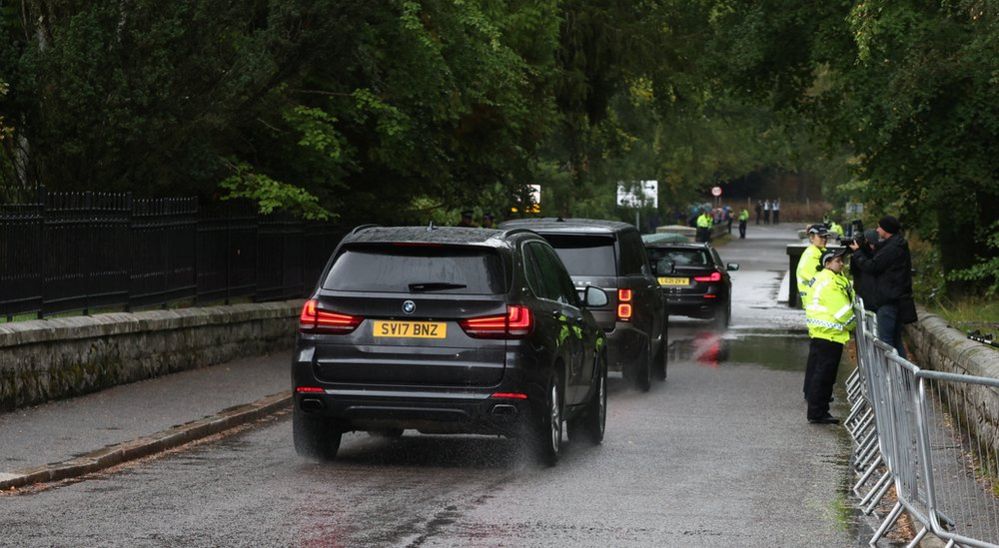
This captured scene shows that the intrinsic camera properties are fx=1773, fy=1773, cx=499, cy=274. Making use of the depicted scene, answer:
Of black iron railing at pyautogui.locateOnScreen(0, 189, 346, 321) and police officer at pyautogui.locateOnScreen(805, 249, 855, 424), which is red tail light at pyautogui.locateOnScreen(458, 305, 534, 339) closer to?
police officer at pyautogui.locateOnScreen(805, 249, 855, 424)

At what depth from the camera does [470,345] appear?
1192 cm

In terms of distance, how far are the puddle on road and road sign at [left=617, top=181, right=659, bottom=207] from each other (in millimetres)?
29645

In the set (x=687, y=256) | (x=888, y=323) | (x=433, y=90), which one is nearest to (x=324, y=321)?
(x=888, y=323)

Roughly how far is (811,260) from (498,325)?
630 cm

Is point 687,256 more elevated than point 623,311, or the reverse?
point 623,311

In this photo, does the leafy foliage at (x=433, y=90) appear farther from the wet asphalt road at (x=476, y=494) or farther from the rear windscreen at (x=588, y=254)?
the wet asphalt road at (x=476, y=494)

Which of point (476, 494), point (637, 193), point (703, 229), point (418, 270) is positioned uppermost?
point (418, 270)

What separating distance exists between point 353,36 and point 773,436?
824cm

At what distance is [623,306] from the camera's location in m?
18.8

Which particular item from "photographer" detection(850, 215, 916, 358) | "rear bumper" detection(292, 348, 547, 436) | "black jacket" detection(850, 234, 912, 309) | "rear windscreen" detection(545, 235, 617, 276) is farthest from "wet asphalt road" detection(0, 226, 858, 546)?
"black jacket" detection(850, 234, 912, 309)

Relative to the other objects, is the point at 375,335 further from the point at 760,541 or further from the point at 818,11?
the point at 818,11

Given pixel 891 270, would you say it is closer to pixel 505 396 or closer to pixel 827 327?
pixel 827 327

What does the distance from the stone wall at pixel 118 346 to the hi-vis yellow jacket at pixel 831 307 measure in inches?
261

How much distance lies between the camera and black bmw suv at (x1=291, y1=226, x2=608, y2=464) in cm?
1190
